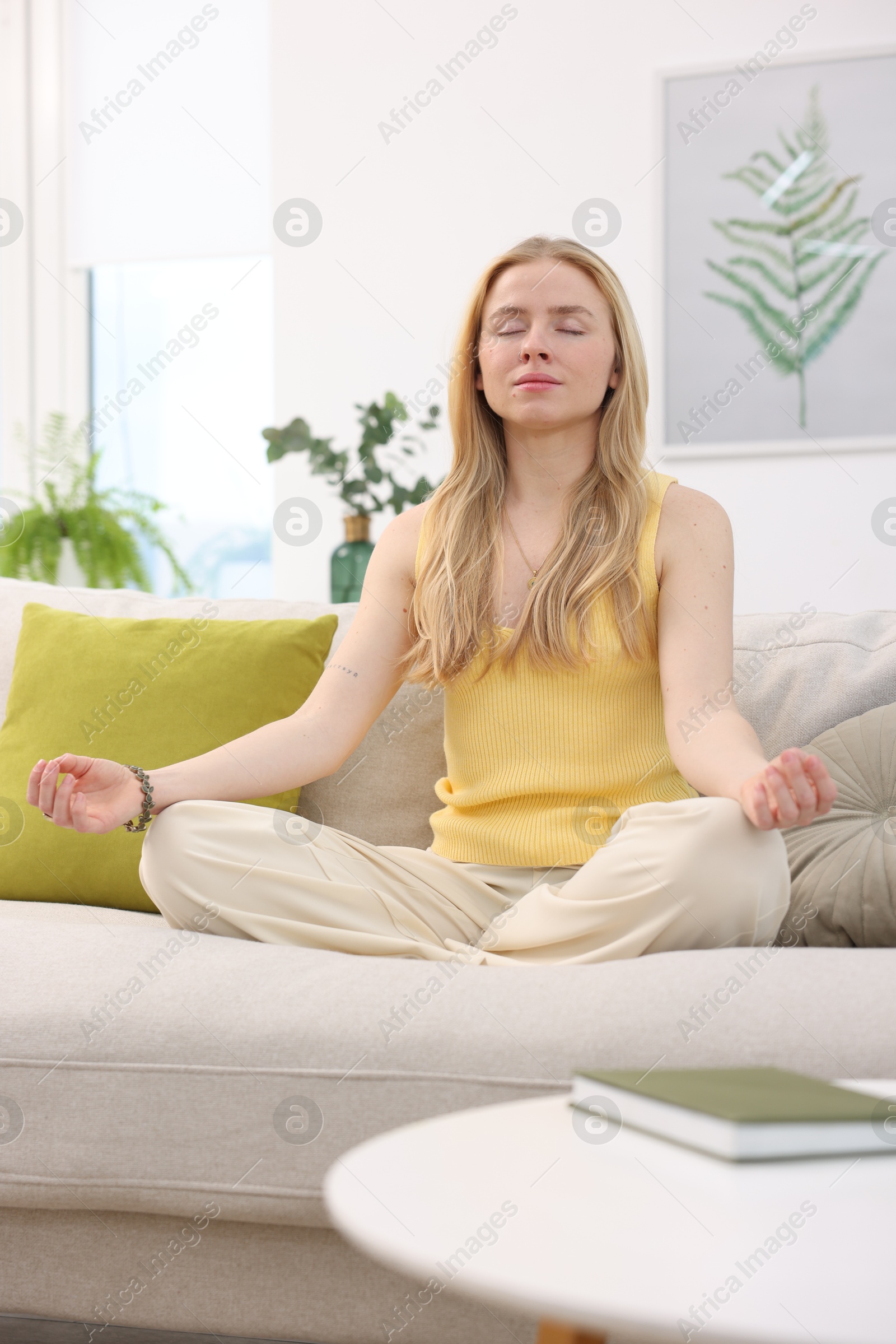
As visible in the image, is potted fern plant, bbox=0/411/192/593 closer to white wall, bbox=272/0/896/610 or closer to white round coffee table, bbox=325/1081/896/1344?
white wall, bbox=272/0/896/610

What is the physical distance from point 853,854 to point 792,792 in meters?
0.25

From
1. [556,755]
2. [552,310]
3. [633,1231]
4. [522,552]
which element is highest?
[552,310]

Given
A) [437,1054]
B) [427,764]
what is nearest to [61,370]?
[427,764]

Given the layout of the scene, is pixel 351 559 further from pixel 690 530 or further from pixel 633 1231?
pixel 633 1231

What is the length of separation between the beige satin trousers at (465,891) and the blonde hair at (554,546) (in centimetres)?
26

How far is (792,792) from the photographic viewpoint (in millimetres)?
1014

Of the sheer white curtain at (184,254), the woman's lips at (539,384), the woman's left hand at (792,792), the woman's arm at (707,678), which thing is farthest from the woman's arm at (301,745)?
the sheer white curtain at (184,254)

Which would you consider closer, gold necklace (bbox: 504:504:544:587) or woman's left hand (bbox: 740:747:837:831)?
woman's left hand (bbox: 740:747:837:831)

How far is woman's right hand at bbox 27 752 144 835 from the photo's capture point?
3.72ft

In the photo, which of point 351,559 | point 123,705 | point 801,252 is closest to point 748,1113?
point 123,705

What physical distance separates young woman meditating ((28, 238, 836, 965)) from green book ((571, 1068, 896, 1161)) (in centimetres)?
40

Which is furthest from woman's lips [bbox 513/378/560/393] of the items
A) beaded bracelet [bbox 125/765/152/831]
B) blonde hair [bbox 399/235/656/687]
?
beaded bracelet [bbox 125/765/152/831]

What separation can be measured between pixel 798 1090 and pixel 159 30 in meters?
3.93

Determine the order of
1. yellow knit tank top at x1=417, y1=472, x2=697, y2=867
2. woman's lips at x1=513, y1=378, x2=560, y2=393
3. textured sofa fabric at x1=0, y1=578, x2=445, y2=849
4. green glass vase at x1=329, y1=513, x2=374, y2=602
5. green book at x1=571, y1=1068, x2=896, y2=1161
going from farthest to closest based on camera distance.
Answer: green glass vase at x1=329, y1=513, x2=374, y2=602 < textured sofa fabric at x1=0, y1=578, x2=445, y2=849 < woman's lips at x1=513, y1=378, x2=560, y2=393 < yellow knit tank top at x1=417, y1=472, x2=697, y2=867 < green book at x1=571, y1=1068, x2=896, y2=1161
